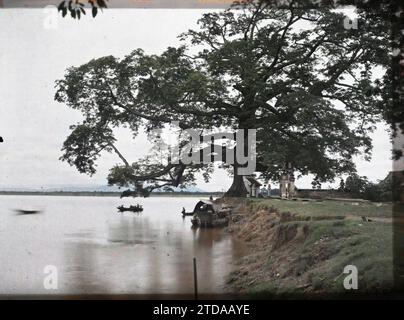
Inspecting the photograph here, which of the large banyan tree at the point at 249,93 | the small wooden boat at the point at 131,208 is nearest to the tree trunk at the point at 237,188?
the large banyan tree at the point at 249,93

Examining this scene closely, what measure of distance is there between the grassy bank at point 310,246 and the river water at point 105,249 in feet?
0.52

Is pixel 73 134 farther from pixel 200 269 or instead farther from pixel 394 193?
pixel 394 193

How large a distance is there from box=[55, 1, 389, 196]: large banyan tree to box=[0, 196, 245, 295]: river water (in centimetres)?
26

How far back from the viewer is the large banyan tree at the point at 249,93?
298cm

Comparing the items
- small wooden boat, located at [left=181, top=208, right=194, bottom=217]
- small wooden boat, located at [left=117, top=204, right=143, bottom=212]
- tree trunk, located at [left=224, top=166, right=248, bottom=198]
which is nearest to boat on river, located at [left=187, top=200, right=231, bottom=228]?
small wooden boat, located at [left=181, top=208, right=194, bottom=217]

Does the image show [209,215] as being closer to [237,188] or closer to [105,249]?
[237,188]

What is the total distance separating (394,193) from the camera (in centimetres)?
298

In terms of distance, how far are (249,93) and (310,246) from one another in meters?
1.14

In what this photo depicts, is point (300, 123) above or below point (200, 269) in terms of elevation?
above

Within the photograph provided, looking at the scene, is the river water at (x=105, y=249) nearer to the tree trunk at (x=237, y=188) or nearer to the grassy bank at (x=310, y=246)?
the grassy bank at (x=310, y=246)

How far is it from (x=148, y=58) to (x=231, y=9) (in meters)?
0.68

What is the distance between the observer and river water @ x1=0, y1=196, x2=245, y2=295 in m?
2.85

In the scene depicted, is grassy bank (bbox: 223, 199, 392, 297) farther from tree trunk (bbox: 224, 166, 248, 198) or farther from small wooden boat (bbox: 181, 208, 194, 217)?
small wooden boat (bbox: 181, 208, 194, 217)
